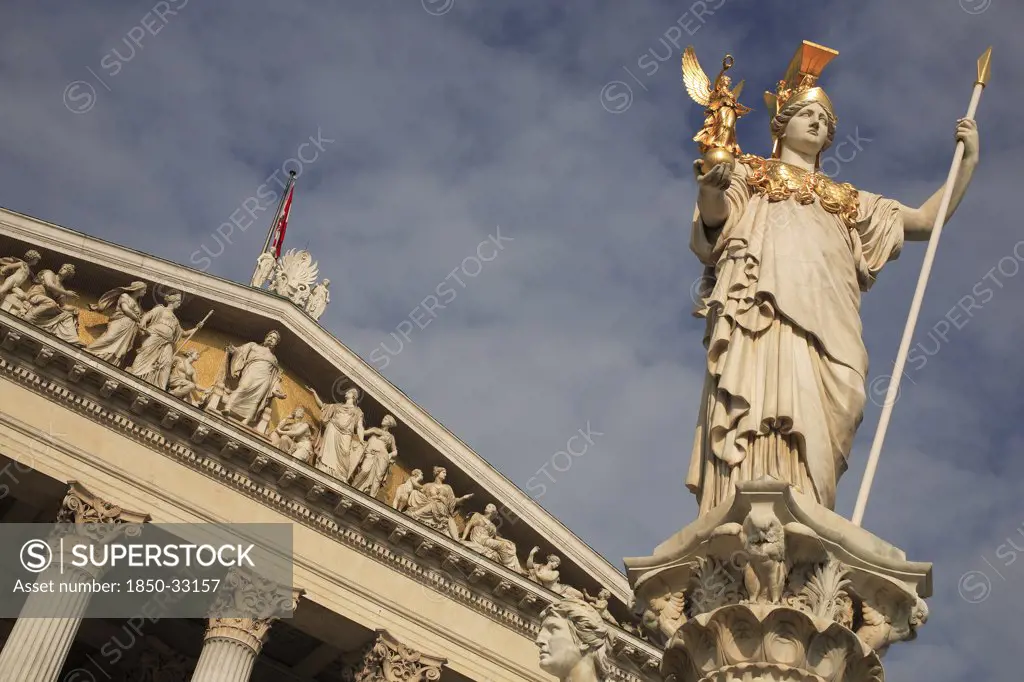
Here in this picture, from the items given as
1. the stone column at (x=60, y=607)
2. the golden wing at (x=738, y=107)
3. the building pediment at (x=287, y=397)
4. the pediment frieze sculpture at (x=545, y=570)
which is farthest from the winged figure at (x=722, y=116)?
the pediment frieze sculpture at (x=545, y=570)

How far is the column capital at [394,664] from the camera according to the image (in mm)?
20438

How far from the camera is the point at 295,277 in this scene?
24.5m

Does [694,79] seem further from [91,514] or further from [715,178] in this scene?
[91,514]

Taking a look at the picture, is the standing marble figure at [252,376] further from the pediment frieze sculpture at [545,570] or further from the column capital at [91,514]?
the pediment frieze sculpture at [545,570]

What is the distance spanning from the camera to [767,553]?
4.91m

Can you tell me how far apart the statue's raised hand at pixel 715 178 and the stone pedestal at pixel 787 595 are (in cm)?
169

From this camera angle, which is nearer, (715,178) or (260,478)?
(715,178)

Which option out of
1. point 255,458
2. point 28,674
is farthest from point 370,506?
point 28,674

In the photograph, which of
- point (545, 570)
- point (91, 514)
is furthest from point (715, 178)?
point (545, 570)

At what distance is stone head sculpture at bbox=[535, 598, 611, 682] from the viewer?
5.10 m

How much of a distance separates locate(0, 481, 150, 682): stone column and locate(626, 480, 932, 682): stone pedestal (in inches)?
566

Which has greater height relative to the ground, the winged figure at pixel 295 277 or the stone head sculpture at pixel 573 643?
the winged figure at pixel 295 277

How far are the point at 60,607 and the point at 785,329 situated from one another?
48.8 feet

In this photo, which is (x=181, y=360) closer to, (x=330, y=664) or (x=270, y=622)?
(x=270, y=622)
